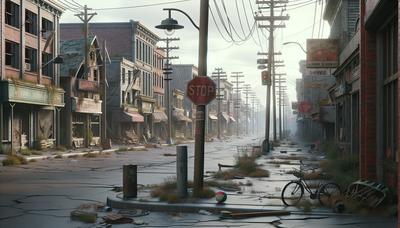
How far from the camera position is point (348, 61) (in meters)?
27.6

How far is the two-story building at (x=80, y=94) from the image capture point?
49.5 metres

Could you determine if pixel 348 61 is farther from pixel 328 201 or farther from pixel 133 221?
pixel 133 221

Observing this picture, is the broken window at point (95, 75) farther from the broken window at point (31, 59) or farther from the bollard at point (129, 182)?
the bollard at point (129, 182)

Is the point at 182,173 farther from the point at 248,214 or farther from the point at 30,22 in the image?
the point at 30,22

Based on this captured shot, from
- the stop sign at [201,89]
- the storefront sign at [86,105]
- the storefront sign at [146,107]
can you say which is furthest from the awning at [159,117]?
the stop sign at [201,89]

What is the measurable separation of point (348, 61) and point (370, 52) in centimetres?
1288

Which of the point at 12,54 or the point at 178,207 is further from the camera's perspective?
the point at 12,54

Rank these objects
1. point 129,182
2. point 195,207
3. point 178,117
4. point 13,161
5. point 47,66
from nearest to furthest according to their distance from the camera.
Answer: point 195,207
point 129,182
point 13,161
point 47,66
point 178,117

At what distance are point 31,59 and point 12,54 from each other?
11.4ft

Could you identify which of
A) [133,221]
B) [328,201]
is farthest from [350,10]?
[133,221]

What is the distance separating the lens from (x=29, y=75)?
41781 millimetres

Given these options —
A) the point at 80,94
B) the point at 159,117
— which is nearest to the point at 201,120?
the point at 80,94

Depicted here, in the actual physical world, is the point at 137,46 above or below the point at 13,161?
above

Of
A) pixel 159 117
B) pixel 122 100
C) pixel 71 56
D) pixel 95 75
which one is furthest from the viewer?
pixel 159 117
